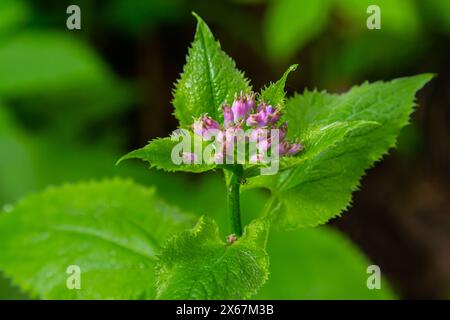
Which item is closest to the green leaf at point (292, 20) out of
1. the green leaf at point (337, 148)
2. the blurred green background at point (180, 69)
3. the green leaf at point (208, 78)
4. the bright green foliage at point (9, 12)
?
the blurred green background at point (180, 69)

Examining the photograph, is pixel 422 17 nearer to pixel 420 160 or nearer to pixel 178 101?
pixel 420 160

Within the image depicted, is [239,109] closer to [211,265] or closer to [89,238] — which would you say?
[211,265]

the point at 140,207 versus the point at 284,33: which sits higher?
the point at 284,33

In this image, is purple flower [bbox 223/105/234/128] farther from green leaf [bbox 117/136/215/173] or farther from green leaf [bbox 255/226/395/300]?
green leaf [bbox 255/226/395/300]

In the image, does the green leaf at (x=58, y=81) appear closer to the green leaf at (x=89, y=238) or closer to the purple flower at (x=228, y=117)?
the green leaf at (x=89, y=238)

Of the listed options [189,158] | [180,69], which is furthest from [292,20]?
[189,158]

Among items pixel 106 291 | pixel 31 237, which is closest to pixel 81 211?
pixel 31 237
